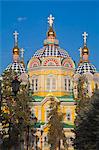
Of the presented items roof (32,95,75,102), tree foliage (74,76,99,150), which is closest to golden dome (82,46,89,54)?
roof (32,95,75,102)

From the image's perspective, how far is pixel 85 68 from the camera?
62500 millimetres

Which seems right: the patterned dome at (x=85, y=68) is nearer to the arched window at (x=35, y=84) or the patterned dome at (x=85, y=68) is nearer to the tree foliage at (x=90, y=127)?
the arched window at (x=35, y=84)

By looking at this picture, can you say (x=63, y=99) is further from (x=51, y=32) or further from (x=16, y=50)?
(x=16, y=50)

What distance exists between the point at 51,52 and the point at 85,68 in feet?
17.3

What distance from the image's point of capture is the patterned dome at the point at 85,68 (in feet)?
204

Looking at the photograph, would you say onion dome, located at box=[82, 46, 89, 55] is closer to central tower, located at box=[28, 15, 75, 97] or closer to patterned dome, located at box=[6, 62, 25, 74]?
central tower, located at box=[28, 15, 75, 97]

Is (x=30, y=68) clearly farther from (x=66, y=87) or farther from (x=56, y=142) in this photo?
(x=56, y=142)

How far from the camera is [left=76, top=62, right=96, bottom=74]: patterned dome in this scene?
6209cm

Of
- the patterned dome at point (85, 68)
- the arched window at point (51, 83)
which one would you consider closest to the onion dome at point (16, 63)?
the arched window at point (51, 83)

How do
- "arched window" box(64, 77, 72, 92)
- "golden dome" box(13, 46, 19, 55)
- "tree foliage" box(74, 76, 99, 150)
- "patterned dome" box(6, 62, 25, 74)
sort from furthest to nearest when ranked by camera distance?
"golden dome" box(13, 46, 19, 55), "patterned dome" box(6, 62, 25, 74), "arched window" box(64, 77, 72, 92), "tree foliage" box(74, 76, 99, 150)

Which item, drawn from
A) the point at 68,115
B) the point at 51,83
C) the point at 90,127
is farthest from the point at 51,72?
the point at 90,127

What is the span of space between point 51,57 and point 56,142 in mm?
19351

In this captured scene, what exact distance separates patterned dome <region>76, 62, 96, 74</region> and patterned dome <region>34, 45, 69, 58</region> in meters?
2.60

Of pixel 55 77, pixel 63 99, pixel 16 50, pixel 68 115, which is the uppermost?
pixel 16 50
